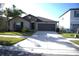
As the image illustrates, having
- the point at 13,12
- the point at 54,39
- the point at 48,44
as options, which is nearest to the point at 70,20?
the point at 54,39

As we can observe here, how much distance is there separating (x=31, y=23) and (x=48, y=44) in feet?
1.91

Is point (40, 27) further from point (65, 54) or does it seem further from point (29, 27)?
point (65, 54)

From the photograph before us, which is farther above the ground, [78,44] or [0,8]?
[0,8]

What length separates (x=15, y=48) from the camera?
10.7 ft

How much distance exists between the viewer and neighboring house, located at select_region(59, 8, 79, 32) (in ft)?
10.5

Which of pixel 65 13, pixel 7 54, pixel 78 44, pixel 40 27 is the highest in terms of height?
pixel 65 13

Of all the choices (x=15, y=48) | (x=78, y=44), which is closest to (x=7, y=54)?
(x=15, y=48)

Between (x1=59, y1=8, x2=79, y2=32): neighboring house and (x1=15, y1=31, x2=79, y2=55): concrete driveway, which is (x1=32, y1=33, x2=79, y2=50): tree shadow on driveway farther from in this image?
(x1=59, y1=8, x2=79, y2=32): neighboring house

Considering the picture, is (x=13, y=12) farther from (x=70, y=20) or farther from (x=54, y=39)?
(x=70, y=20)

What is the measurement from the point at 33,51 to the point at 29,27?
1.71 feet

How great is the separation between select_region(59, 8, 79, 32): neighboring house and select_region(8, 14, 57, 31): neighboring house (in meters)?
0.20

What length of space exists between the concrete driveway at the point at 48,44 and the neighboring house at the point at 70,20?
0.82 feet

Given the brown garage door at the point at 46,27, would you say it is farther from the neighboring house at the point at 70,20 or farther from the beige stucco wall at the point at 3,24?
the beige stucco wall at the point at 3,24

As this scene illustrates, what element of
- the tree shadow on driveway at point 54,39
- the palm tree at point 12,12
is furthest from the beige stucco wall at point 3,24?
the tree shadow on driveway at point 54,39
